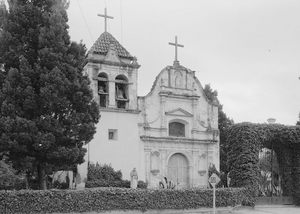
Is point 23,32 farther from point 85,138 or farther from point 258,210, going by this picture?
point 258,210

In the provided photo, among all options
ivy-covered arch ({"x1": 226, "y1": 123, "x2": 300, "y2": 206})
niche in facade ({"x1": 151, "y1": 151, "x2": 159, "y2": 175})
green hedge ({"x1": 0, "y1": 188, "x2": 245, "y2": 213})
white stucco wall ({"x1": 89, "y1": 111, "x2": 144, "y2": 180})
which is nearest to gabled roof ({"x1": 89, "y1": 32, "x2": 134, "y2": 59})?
white stucco wall ({"x1": 89, "y1": 111, "x2": 144, "y2": 180})

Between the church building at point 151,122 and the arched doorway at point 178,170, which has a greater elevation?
the church building at point 151,122

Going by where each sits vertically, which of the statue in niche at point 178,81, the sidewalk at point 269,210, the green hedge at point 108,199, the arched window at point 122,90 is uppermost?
the statue in niche at point 178,81

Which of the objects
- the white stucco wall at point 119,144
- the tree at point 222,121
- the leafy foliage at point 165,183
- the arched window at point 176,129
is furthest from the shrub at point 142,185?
the tree at point 222,121

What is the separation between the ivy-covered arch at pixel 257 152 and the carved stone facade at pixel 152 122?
6.30 metres

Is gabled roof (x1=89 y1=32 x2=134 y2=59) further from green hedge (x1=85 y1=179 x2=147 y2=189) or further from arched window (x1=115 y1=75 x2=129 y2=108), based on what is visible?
green hedge (x1=85 y1=179 x2=147 y2=189)

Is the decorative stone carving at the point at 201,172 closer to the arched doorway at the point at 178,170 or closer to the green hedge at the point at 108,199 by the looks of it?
the arched doorway at the point at 178,170

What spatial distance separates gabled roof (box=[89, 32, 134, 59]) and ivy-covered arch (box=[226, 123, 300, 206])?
1028 centimetres

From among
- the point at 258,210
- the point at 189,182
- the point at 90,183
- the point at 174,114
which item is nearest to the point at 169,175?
the point at 189,182

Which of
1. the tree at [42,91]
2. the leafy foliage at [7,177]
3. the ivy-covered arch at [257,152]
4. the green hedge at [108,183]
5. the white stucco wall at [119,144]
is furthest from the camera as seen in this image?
the white stucco wall at [119,144]

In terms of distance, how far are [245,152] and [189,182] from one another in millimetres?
8029

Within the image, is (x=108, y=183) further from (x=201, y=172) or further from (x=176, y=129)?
(x=201, y=172)

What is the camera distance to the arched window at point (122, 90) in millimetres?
32228

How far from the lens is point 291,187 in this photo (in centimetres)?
2875
